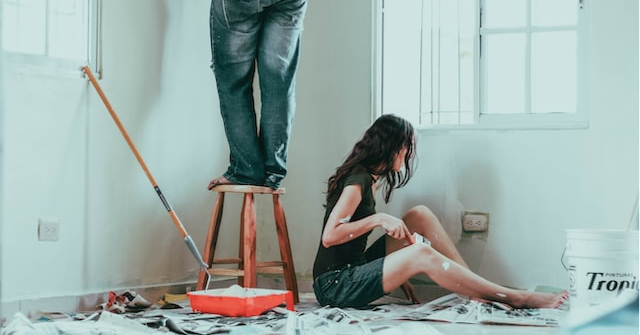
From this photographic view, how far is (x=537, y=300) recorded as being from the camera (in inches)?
123

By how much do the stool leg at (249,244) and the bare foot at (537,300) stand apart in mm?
1110

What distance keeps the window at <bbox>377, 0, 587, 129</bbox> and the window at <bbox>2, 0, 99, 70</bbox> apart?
1.45 m

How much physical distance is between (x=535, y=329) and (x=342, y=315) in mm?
710

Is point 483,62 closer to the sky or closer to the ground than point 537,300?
closer to the sky

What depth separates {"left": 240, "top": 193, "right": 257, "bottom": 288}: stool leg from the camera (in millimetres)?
3381

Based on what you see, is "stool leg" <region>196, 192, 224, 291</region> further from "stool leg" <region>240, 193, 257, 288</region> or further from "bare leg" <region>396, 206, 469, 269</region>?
"bare leg" <region>396, 206, 469, 269</region>

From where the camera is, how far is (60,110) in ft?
10.2

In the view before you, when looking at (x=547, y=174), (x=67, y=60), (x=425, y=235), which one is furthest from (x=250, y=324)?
(x=547, y=174)

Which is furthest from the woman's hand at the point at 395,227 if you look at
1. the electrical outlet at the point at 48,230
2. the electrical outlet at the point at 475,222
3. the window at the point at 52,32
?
the window at the point at 52,32

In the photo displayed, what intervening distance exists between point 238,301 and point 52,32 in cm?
131

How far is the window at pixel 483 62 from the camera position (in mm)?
3594

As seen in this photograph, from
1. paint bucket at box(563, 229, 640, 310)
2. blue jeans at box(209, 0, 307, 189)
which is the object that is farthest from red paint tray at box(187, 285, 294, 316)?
paint bucket at box(563, 229, 640, 310)

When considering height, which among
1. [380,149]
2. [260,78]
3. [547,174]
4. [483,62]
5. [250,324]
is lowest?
[250,324]

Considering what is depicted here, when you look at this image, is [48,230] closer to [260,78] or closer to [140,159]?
[140,159]
